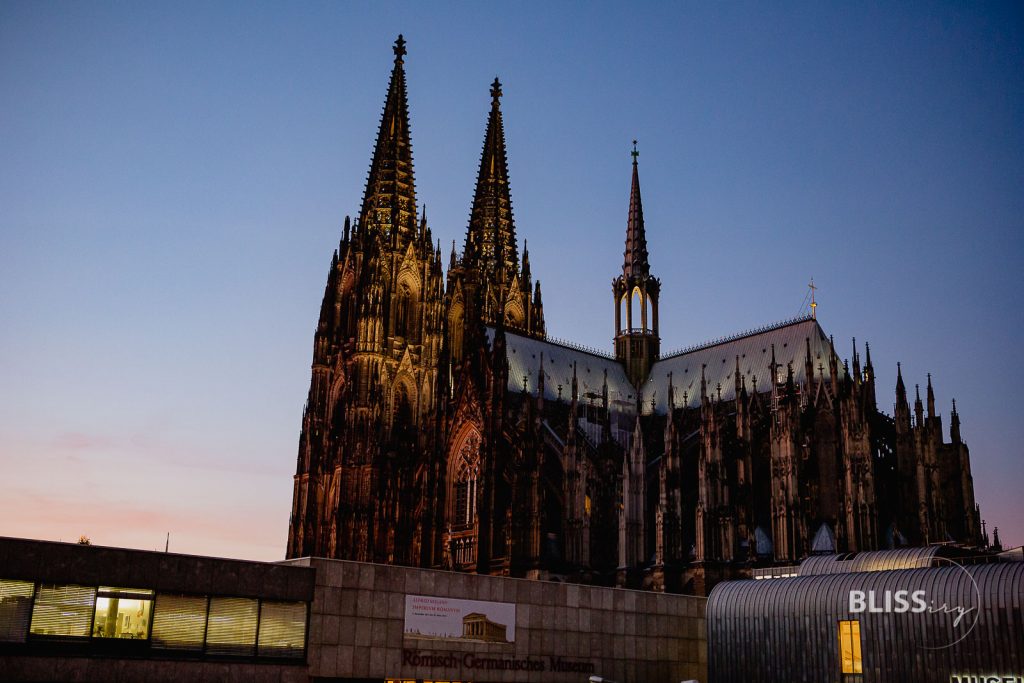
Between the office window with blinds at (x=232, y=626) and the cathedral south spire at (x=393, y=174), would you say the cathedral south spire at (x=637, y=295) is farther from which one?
the office window with blinds at (x=232, y=626)

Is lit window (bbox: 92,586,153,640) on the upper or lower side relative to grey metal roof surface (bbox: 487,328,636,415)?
lower

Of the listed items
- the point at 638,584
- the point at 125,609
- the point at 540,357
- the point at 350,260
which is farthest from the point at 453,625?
the point at 350,260

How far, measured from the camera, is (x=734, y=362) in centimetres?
5631

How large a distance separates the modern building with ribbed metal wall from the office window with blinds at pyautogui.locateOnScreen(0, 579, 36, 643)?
63.1ft

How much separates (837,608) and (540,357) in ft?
103

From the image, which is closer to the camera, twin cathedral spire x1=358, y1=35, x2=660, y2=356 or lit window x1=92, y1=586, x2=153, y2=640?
lit window x1=92, y1=586, x2=153, y2=640

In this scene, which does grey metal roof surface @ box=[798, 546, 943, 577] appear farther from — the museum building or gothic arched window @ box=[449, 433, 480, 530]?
gothic arched window @ box=[449, 433, 480, 530]

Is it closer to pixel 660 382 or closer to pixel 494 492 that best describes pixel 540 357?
pixel 660 382

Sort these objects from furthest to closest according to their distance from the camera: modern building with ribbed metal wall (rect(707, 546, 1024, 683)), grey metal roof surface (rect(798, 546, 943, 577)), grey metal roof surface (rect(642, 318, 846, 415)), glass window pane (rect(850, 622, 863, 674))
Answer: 1. grey metal roof surface (rect(642, 318, 846, 415))
2. grey metal roof surface (rect(798, 546, 943, 577))
3. glass window pane (rect(850, 622, 863, 674))
4. modern building with ribbed metal wall (rect(707, 546, 1024, 683))

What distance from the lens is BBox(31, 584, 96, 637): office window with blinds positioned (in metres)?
22.2

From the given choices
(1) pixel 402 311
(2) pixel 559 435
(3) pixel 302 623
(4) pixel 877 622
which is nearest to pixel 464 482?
(2) pixel 559 435

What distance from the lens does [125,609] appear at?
2327 cm

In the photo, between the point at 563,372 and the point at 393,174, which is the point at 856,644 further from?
the point at 393,174

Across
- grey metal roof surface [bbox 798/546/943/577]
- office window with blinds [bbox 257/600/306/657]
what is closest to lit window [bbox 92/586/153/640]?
office window with blinds [bbox 257/600/306/657]
